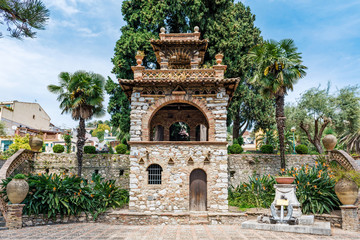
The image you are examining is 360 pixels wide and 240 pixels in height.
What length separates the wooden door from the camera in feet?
41.7

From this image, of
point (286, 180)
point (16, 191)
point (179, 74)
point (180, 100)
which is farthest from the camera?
point (179, 74)

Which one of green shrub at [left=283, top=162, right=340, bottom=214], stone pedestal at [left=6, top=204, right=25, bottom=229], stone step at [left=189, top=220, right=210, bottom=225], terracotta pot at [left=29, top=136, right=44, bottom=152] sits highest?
terracotta pot at [left=29, top=136, right=44, bottom=152]

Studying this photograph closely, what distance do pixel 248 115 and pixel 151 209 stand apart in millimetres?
14857

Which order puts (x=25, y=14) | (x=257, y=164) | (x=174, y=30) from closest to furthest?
1. (x=25, y=14)
2. (x=257, y=164)
3. (x=174, y=30)

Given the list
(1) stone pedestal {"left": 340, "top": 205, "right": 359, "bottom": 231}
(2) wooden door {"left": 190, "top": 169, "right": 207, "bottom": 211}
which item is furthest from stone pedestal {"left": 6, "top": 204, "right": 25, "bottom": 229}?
(1) stone pedestal {"left": 340, "top": 205, "right": 359, "bottom": 231}

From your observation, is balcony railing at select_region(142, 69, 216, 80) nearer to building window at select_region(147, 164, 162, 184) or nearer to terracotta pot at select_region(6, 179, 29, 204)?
building window at select_region(147, 164, 162, 184)

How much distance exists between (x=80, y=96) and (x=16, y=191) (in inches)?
277

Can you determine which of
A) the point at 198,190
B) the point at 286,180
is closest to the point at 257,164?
the point at 198,190

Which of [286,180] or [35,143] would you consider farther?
[35,143]

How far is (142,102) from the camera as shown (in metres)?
13.5

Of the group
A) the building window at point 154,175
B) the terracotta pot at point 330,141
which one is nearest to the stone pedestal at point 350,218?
the terracotta pot at point 330,141

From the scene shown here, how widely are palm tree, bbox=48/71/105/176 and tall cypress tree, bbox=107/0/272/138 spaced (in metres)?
3.32

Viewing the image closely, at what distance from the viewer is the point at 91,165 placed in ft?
55.8

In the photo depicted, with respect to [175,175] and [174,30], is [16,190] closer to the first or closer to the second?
[175,175]
